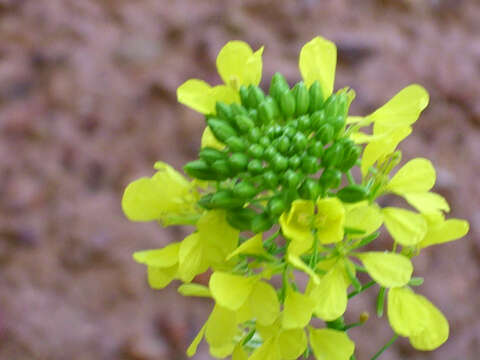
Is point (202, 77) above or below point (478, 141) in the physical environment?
above

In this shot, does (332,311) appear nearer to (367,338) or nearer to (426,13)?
(367,338)

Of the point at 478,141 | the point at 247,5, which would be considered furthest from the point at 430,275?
the point at 247,5

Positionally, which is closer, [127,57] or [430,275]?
[430,275]

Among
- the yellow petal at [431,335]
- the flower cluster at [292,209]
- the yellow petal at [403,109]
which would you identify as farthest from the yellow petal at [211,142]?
the yellow petal at [431,335]

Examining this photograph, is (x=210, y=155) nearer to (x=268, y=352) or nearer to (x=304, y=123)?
(x=304, y=123)

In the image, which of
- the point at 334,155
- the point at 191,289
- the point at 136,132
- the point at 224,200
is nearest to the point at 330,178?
the point at 334,155

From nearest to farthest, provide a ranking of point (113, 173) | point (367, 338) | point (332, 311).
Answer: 1. point (332, 311)
2. point (367, 338)
3. point (113, 173)

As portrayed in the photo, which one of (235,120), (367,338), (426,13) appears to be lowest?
(367,338)
